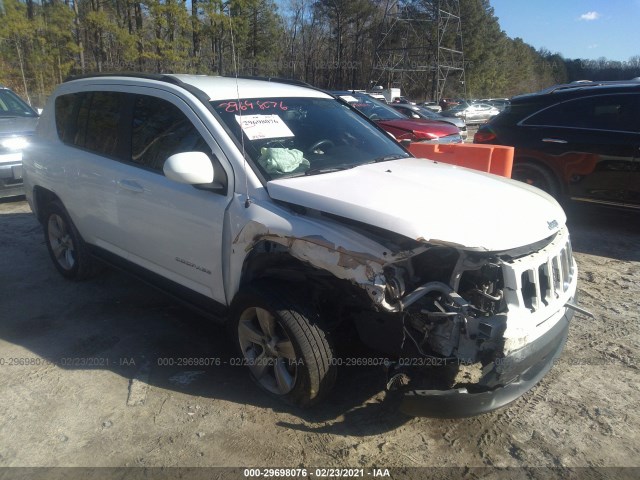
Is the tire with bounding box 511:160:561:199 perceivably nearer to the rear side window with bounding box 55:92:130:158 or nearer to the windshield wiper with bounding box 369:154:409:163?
the windshield wiper with bounding box 369:154:409:163

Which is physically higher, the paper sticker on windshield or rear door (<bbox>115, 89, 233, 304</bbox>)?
the paper sticker on windshield

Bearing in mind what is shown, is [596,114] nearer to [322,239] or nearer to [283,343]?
[322,239]

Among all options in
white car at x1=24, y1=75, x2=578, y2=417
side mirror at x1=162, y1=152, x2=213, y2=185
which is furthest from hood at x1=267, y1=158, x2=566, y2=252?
side mirror at x1=162, y1=152, x2=213, y2=185

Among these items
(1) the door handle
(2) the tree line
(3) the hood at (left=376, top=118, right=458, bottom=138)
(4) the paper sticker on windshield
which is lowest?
Answer: (1) the door handle

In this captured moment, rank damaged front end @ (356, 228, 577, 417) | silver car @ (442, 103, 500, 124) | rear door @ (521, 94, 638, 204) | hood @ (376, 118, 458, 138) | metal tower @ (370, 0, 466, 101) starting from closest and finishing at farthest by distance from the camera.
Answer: damaged front end @ (356, 228, 577, 417)
rear door @ (521, 94, 638, 204)
hood @ (376, 118, 458, 138)
silver car @ (442, 103, 500, 124)
metal tower @ (370, 0, 466, 101)

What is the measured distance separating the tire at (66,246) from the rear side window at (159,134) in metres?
1.35

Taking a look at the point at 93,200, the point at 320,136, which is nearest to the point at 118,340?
the point at 93,200

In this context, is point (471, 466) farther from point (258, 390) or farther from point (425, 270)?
point (258, 390)

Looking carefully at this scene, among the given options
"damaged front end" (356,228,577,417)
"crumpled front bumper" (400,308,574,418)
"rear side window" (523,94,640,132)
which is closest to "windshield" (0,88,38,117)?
"rear side window" (523,94,640,132)

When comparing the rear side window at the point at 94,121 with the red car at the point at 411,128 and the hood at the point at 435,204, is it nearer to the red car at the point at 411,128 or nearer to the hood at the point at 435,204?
the hood at the point at 435,204

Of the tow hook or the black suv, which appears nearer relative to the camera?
the tow hook

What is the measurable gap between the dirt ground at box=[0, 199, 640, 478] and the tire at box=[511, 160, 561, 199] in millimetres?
2713

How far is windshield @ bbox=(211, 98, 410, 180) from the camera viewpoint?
329 centimetres

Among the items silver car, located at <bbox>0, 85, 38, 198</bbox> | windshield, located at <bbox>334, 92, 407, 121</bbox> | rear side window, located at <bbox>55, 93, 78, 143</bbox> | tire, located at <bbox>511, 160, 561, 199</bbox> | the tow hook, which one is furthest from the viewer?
windshield, located at <bbox>334, 92, 407, 121</bbox>
